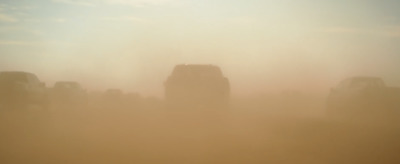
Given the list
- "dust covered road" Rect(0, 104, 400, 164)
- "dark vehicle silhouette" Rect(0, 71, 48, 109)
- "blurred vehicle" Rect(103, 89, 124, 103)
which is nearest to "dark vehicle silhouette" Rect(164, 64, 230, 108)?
"dust covered road" Rect(0, 104, 400, 164)

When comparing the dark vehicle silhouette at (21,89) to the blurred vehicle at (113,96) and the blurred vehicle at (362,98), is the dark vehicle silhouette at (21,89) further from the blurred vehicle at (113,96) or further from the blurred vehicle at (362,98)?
the blurred vehicle at (362,98)

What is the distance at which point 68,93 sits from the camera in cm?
1503

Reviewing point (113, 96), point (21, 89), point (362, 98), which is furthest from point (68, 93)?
point (362, 98)

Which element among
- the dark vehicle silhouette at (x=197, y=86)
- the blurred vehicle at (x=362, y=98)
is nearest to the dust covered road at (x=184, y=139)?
the dark vehicle silhouette at (x=197, y=86)

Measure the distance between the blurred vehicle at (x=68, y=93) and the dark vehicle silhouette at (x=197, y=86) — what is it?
3902 mm

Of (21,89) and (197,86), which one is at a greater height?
(197,86)

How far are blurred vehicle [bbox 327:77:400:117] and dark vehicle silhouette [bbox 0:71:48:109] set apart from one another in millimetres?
9787

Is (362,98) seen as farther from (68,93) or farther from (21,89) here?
(21,89)

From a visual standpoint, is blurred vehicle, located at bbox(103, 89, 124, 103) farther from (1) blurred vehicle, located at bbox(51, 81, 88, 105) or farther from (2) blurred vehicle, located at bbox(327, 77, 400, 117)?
(2) blurred vehicle, located at bbox(327, 77, 400, 117)

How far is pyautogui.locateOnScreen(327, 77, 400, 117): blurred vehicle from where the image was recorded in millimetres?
12906

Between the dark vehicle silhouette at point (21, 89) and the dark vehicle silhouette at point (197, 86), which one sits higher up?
the dark vehicle silhouette at point (197, 86)

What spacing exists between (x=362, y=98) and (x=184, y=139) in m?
6.62

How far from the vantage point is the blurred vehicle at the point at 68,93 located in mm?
14406

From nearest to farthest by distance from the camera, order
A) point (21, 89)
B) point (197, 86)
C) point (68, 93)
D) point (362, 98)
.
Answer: point (197, 86) < point (21, 89) < point (362, 98) < point (68, 93)
